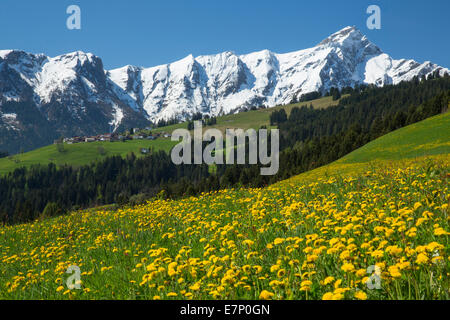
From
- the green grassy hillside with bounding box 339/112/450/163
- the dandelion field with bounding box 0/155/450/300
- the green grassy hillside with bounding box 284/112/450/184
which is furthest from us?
the green grassy hillside with bounding box 339/112/450/163

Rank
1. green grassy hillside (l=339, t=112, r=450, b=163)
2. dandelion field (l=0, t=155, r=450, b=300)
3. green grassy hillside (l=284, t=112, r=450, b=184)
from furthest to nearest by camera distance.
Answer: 1. green grassy hillside (l=339, t=112, r=450, b=163)
2. green grassy hillside (l=284, t=112, r=450, b=184)
3. dandelion field (l=0, t=155, r=450, b=300)

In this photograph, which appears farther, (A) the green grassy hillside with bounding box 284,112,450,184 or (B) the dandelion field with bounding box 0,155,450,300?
(A) the green grassy hillside with bounding box 284,112,450,184

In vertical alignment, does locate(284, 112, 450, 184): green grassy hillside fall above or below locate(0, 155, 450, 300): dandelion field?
above

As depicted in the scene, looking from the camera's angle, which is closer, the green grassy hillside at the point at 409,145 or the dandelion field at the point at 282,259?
the dandelion field at the point at 282,259

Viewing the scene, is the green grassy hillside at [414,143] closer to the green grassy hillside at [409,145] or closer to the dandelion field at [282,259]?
the green grassy hillside at [409,145]

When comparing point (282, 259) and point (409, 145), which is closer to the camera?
point (282, 259)

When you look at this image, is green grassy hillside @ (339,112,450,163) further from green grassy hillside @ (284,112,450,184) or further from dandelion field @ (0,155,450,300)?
dandelion field @ (0,155,450,300)

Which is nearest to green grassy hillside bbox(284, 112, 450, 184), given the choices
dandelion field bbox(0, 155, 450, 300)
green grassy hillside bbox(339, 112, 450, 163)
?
green grassy hillside bbox(339, 112, 450, 163)

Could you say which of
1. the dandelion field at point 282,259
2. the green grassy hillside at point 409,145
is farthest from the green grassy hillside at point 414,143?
the dandelion field at point 282,259

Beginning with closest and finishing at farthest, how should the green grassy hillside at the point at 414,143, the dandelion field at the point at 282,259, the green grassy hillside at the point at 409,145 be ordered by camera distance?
the dandelion field at the point at 282,259, the green grassy hillside at the point at 409,145, the green grassy hillside at the point at 414,143

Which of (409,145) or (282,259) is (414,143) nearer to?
(409,145)

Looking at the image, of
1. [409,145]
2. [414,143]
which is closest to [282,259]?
[409,145]

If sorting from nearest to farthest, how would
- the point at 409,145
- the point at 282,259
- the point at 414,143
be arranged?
the point at 282,259 → the point at 409,145 → the point at 414,143
